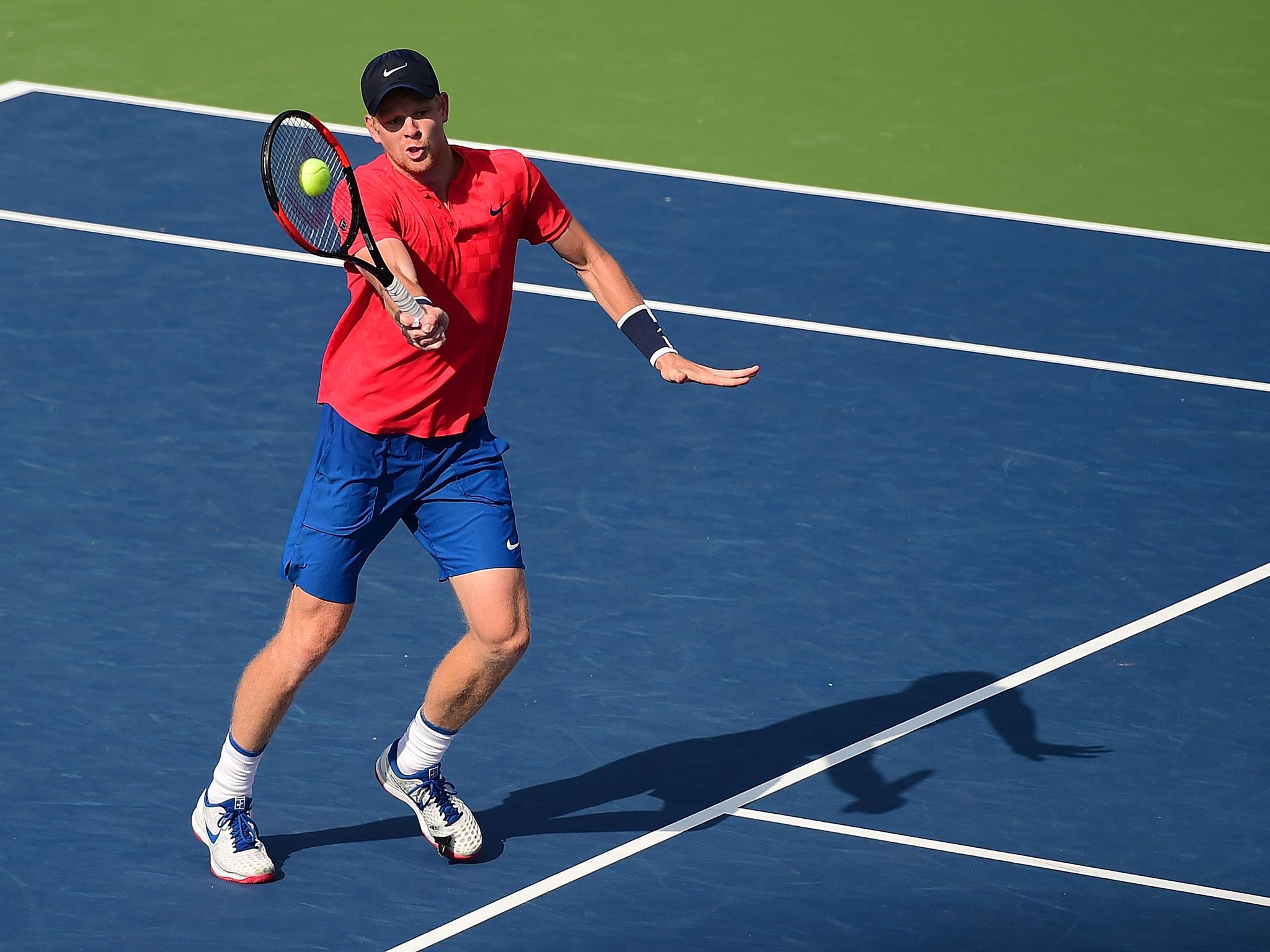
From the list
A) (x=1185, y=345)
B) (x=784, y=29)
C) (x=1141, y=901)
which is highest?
(x=784, y=29)

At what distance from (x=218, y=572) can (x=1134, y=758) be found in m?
3.18

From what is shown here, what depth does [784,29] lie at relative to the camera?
13438mm

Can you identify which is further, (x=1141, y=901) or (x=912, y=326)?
(x=912, y=326)

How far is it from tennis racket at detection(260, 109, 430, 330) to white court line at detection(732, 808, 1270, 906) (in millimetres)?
1974

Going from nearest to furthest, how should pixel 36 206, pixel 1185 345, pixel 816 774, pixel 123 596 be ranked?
pixel 816 774 < pixel 123 596 < pixel 1185 345 < pixel 36 206

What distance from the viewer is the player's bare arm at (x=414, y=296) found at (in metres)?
5.06

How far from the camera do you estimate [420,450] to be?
5.52 metres

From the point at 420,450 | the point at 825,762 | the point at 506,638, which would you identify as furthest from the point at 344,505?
the point at 825,762

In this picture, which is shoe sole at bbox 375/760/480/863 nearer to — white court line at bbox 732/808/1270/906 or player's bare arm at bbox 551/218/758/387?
white court line at bbox 732/808/1270/906

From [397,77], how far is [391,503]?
113 centimetres

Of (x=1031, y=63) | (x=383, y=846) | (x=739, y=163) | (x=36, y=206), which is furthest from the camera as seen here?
(x=1031, y=63)

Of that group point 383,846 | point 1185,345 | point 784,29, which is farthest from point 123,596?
point 784,29

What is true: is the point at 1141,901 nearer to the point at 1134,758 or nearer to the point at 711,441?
the point at 1134,758

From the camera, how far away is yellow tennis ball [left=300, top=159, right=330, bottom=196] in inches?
218
